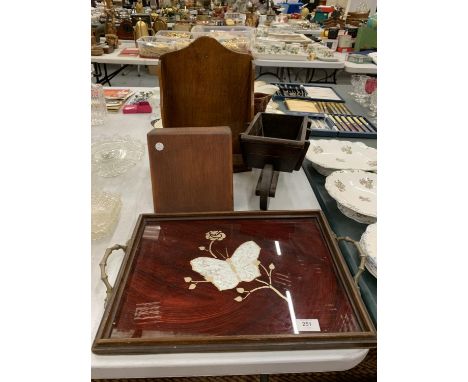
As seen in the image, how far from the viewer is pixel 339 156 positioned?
3.80 feet

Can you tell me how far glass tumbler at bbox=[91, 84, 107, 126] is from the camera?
1.42 meters

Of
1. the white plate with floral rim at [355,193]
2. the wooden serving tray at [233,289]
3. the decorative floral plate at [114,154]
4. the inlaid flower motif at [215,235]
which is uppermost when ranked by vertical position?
the decorative floral plate at [114,154]

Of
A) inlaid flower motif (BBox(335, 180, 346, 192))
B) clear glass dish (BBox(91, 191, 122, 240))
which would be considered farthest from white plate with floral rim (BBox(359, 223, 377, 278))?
clear glass dish (BBox(91, 191, 122, 240))

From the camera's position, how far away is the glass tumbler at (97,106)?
1.42 m

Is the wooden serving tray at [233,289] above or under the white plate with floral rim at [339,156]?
under

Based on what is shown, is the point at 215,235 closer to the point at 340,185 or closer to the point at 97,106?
the point at 340,185

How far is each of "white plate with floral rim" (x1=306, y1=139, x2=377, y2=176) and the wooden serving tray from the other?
0.32 m

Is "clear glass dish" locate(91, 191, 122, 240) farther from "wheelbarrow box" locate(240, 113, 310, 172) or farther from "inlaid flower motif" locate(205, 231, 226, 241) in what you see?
"wheelbarrow box" locate(240, 113, 310, 172)

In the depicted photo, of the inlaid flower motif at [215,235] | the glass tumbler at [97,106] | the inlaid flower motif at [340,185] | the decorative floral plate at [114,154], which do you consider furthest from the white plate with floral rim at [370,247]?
the glass tumbler at [97,106]

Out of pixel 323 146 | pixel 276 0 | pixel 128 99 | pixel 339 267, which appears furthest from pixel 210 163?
pixel 276 0

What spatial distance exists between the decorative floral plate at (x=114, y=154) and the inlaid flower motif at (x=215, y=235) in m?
0.46

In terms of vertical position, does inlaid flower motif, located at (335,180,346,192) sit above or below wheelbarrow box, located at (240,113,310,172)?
below

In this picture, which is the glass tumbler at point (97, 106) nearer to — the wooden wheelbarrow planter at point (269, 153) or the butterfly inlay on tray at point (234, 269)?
the wooden wheelbarrow planter at point (269, 153)

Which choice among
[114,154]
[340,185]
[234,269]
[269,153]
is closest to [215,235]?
[234,269]
